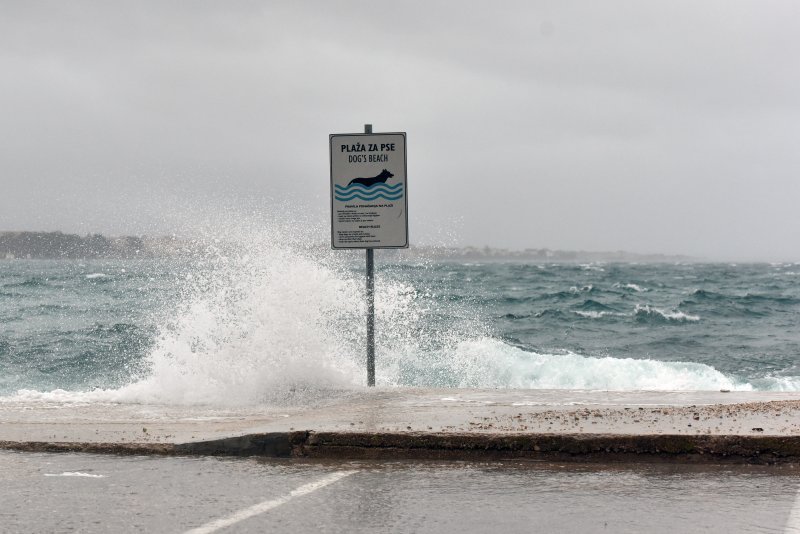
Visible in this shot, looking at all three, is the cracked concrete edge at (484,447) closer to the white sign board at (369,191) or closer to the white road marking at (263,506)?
the white road marking at (263,506)

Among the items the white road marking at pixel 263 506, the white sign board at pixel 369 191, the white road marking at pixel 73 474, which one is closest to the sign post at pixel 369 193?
the white sign board at pixel 369 191

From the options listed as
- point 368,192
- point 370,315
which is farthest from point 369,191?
point 370,315

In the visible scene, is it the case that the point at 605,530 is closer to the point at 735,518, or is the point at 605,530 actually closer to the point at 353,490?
the point at 735,518

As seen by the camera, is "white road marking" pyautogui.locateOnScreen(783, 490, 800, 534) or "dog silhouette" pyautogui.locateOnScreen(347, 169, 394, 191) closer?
"white road marking" pyautogui.locateOnScreen(783, 490, 800, 534)

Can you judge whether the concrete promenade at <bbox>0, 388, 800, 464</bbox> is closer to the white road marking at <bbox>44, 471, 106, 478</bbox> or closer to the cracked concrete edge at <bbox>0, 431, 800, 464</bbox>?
the cracked concrete edge at <bbox>0, 431, 800, 464</bbox>

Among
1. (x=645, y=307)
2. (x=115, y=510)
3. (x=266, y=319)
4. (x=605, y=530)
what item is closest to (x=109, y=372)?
(x=266, y=319)

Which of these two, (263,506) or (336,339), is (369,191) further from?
(263,506)

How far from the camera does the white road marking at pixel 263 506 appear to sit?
14.4 ft

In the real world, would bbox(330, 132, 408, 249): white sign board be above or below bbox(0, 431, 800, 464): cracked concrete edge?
above

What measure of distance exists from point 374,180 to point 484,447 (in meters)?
3.73

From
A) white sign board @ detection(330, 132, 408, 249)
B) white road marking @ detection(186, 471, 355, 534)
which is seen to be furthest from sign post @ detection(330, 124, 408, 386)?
white road marking @ detection(186, 471, 355, 534)

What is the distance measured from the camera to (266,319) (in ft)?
31.2

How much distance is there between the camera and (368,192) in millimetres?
9031

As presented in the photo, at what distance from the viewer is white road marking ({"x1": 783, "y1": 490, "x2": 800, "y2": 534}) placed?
422 cm
